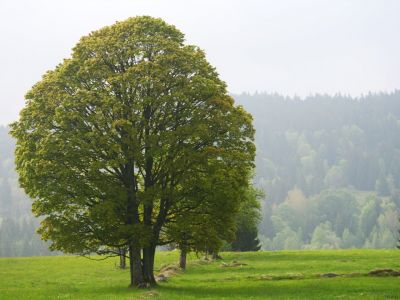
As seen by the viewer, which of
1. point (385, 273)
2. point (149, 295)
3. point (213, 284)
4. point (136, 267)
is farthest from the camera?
point (385, 273)

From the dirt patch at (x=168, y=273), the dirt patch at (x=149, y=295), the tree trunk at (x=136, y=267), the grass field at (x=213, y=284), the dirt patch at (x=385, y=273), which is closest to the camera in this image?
the dirt patch at (x=149, y=295)

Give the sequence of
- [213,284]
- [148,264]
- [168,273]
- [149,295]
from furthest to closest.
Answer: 1. [168,273]
2. [213,284]
3. [148,264]
4. [149,295]

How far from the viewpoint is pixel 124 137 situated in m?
39.9

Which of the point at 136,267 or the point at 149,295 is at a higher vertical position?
the point at 136,267

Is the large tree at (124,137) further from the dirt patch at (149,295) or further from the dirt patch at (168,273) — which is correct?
the dirt patch at (168,273)

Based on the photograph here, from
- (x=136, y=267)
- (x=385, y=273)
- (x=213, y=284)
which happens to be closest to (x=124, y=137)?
(x=136, y=267)

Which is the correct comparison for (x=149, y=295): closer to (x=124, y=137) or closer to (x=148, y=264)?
(x=148, y=264)

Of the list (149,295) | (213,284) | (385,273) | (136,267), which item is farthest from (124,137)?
(385,273)

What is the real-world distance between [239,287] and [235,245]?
208 ft

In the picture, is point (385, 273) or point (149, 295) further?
point (385, 273)

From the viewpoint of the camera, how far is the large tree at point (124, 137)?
3975 cm

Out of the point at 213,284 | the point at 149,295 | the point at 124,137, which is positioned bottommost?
the point at 213,284

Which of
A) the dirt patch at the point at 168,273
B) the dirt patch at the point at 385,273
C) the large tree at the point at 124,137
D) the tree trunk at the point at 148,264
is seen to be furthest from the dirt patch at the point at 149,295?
the dirt patch at the point at 385,273

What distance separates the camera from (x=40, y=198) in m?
40.2
